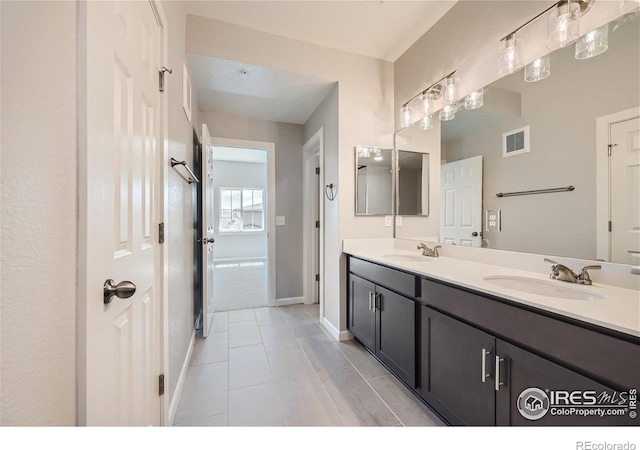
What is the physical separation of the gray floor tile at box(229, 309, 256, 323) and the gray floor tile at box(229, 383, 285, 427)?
4.13 feet

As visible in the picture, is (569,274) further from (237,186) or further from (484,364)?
(237,186)

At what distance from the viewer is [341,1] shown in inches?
71.4

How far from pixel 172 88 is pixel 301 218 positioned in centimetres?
219

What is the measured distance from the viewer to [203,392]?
164 centimetres

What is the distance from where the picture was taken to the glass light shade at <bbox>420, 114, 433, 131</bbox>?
6.93ft

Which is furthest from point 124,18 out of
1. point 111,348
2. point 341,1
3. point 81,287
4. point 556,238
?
point 556,238

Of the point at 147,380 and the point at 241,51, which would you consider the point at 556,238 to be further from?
the point at 241,51

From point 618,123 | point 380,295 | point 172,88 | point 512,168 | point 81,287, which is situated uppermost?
point 172,88

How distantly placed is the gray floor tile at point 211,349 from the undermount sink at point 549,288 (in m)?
2.09

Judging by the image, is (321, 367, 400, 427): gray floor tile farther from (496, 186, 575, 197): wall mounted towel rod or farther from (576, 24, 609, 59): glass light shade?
(576, 24, 609, 59): glass light shade

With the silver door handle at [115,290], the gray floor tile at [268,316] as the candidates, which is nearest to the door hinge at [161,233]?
the silver door handle at [115,290]

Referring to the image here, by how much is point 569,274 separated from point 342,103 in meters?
2.08

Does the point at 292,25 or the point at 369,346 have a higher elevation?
the point at 292,25

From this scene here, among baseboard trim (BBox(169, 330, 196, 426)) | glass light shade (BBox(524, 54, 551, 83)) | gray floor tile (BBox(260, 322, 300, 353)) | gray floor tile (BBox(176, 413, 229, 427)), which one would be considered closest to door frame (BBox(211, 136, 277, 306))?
gray floor tile (BBox(260, 322, 300, 353))
